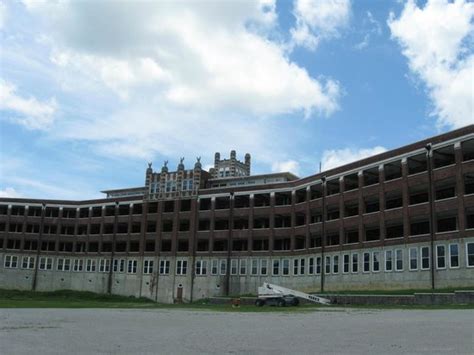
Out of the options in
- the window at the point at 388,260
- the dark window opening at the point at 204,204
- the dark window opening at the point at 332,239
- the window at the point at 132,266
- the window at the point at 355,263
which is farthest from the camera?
the window at the point at 132,266

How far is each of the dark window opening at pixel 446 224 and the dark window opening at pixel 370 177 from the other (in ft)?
31.7

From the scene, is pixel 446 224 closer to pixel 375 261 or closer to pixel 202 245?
pixel 375 261

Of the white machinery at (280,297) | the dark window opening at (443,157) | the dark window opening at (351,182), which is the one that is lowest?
the white machinery at (280,297)

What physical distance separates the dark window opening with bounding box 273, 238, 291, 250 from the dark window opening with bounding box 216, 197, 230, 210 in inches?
371

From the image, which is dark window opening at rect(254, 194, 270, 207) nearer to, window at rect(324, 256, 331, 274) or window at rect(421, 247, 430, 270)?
window at rect(324, 256, 331, 274)

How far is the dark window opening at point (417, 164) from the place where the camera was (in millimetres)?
56044

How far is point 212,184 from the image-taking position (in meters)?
88.8

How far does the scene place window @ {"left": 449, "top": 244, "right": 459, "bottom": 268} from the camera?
49594mm

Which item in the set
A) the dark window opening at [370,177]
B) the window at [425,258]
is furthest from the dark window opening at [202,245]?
the window at [425,258]

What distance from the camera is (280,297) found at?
172 feet

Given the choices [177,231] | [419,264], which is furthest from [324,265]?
[177,231]

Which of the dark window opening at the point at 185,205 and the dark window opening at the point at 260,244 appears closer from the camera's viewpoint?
the dark window opening at the point at 260,244

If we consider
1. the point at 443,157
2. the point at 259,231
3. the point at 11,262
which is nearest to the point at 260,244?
the point at 259,231

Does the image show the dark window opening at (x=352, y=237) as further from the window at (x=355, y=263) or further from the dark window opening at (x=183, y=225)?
the dark window opening at (x=183, y=225)
